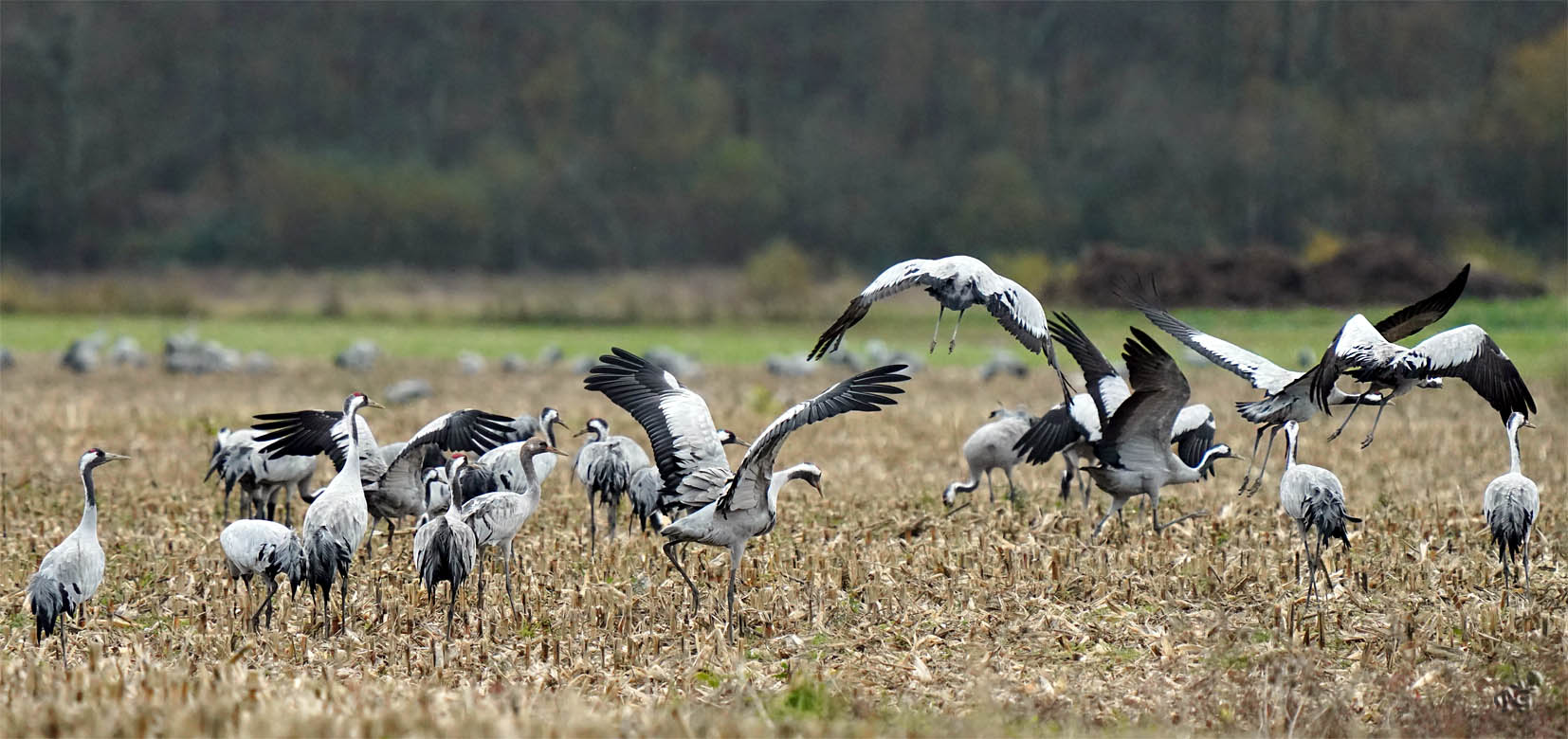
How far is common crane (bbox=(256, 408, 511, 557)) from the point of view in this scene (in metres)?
8.79

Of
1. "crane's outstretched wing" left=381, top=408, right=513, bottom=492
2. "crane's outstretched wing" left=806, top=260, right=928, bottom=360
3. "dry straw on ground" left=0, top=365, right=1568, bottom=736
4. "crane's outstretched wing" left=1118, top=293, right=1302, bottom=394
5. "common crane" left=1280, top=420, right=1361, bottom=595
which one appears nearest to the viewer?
"dry straw on ground" left=0, top=365, right=1568, bottom=736

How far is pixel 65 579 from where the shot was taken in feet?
21.9

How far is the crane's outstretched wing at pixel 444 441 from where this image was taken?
28.4 ft

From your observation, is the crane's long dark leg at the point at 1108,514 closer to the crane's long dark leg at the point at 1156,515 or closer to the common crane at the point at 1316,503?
the crane's long dark leg at the point at 1156,515

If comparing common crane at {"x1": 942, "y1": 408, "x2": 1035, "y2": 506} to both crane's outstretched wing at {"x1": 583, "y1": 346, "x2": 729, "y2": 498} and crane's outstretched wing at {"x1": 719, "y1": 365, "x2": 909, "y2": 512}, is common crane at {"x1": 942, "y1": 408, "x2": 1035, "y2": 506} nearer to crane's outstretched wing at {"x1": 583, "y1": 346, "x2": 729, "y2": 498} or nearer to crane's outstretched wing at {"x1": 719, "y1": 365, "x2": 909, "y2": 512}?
crane's outstretched wing at {"x1": 583, "y1": 346, "x2": 729, "y2": 498}

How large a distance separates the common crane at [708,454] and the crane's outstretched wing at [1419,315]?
115 inches

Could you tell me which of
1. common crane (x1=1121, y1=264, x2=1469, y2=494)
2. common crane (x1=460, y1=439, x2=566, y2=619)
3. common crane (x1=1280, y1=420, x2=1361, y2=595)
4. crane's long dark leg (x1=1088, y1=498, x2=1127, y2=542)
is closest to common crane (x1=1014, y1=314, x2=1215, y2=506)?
crane's long dark leg (x1=1088, y1=498, x2=1127, y2=542)

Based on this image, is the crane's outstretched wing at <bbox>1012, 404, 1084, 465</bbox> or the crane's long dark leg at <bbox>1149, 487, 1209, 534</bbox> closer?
the crane's long dark leg at <bbox>1149, 487, 1209, 534</bbox>

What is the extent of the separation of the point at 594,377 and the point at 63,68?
37.9 meters

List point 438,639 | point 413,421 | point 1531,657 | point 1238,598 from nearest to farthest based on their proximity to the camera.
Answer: point 1531,657
point 438,639
point 1238,598
point 413,421

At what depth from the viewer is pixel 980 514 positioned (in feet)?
33.0

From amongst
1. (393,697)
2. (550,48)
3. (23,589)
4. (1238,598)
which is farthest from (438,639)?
(550,48)

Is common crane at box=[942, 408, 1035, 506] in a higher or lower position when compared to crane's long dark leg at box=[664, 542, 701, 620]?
higher

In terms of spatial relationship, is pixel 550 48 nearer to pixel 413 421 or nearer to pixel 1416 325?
pixel 413 421
